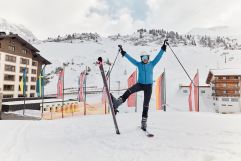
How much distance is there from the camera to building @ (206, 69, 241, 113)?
131ft

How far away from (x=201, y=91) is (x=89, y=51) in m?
63.0

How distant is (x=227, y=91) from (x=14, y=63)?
40.5 metres

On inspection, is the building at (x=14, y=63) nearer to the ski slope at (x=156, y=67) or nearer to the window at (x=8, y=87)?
the window at (x=8, y=87)

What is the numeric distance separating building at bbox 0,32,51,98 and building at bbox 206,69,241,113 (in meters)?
36.7

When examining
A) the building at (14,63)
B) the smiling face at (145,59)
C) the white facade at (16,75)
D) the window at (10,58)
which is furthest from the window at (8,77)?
the smiling face at (145,59)

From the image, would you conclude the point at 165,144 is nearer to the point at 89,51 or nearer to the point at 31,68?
the point at 31,68

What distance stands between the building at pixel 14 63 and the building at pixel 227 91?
1446 inches

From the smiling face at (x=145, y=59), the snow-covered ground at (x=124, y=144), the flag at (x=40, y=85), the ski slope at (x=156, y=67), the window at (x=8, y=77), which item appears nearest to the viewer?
the snow-covered ground at (x=124, y=144)

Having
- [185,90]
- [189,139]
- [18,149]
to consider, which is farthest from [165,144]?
[185,90]

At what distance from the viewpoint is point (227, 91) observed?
4078cm

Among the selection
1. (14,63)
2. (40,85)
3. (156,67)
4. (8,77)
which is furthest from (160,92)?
(156,67)

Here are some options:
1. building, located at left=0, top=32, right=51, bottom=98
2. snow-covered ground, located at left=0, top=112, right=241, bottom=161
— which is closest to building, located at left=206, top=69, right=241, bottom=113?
snow-covered ground, located at left=0, top=112, right=241, bottom=161

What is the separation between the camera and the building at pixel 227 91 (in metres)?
40.1

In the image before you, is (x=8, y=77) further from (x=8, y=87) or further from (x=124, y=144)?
(x=124, y=144)
